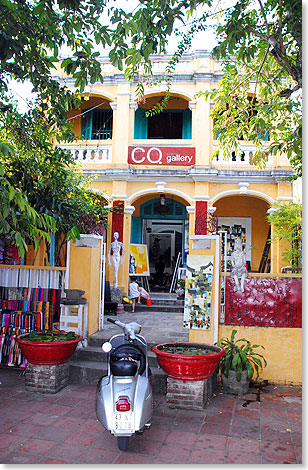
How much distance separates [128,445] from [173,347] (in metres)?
1.68

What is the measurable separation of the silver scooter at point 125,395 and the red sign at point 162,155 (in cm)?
802

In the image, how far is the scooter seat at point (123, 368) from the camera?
362 centimetres

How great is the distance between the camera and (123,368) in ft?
11.9

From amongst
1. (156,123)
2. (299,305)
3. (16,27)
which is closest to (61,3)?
(16,27)

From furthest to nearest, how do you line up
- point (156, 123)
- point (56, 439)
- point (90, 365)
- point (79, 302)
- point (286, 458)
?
point (156, 123)
point (79, 302)
point (90, 365)
point (56, 439)
point (286, 458)

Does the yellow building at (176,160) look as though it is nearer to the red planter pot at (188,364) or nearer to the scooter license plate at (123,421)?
the red planter pot at (188,364)

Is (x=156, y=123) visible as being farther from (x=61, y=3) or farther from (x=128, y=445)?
(x=128, y=445)

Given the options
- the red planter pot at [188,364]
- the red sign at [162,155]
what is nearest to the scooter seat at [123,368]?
the red planter pot at [188,364]

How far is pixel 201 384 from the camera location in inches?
179

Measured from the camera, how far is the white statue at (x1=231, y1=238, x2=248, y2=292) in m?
5.57

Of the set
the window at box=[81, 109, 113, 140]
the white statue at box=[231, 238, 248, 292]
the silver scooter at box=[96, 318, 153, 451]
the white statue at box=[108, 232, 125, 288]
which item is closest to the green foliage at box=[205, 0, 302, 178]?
the white statue at box=[231, 238, 248, 292]

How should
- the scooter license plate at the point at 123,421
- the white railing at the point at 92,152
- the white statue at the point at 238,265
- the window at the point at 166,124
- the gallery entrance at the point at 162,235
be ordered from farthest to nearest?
the gallery entrance at the point at 162,235 < the window at the point at 166,124 < the white railing at the point at 92,152 < the white statue at the point at 238,265 < the scooter license plate at the point at 123,421

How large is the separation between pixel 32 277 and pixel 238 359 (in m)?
3.45

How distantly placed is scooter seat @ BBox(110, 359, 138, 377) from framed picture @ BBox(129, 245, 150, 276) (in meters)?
7.77
